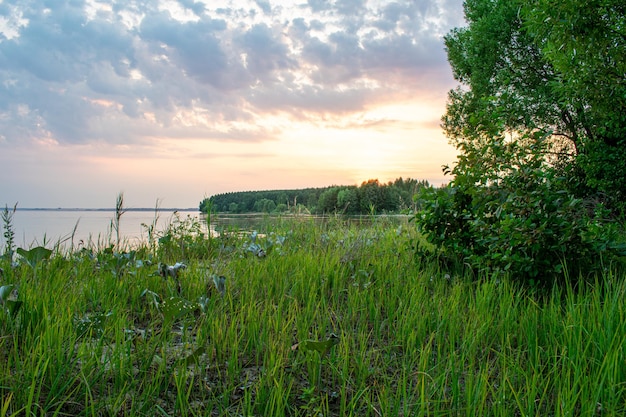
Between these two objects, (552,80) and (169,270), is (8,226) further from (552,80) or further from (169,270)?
(552,80)

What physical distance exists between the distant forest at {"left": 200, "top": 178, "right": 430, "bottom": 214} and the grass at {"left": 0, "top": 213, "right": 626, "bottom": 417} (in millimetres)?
3322

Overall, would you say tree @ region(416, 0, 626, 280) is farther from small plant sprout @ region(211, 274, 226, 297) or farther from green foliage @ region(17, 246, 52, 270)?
green foliage @ region(17, 246, 52, 270)

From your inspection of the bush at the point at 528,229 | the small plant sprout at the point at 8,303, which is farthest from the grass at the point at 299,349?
the bush at the point at 528,229

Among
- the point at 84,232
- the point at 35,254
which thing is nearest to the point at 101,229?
the point at 84,232

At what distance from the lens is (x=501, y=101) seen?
11.9 ft

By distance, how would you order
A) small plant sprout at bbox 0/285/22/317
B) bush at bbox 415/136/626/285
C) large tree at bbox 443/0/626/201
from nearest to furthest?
small plant sprout at bbox 0/285/22/317
bush at bbox 415/136/626/285
large tree at bbox 443/0/626/201

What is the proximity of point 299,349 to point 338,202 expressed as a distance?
23.9 ft

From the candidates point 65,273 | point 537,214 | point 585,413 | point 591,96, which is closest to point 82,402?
point 65,273

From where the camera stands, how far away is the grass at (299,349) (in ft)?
5.44

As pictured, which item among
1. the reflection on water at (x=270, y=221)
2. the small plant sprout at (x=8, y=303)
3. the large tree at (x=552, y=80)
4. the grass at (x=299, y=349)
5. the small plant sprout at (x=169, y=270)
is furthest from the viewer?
the reflection on water at (x=270, y=221)

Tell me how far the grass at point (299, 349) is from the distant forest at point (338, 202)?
3322mm

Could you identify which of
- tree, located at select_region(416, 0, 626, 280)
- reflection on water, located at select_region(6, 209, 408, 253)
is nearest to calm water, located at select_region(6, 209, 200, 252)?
reflection on water, located at select_region(6, 209, 408, 253)

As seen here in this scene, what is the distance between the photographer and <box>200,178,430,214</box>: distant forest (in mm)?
7758

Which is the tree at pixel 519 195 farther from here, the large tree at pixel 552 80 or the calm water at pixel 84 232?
the calm water at pixel 84 232
